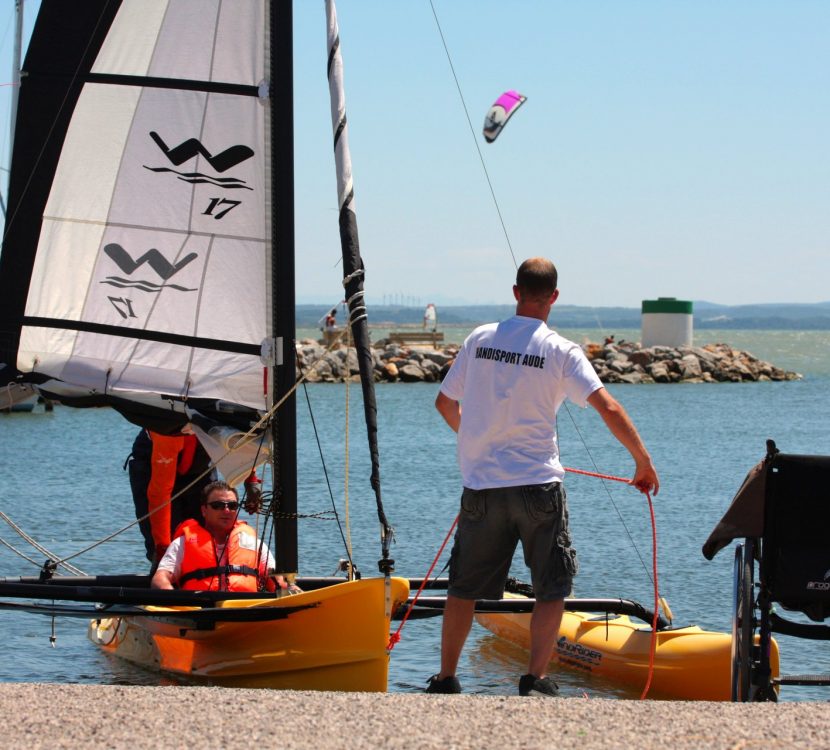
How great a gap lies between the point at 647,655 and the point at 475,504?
3289 mm

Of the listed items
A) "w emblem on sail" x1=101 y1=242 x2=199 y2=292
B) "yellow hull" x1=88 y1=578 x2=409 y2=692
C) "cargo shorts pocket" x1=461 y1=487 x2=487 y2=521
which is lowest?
"yellow hull" x1=88 y1=578 x2=409 y2=692

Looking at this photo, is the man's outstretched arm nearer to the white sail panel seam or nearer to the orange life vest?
the orange life vest

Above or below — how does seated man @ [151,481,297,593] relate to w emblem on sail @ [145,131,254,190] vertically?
below

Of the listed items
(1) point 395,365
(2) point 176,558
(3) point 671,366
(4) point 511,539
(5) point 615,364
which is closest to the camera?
(4) point 511,539

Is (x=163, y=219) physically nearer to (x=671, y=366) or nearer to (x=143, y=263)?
(x=143, y=263)

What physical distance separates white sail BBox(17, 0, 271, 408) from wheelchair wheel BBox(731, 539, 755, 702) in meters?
3.50

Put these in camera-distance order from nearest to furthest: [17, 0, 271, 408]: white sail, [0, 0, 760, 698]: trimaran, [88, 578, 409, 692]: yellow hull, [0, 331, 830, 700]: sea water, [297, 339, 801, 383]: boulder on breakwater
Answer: [88, 578, 409, 692]: yellow hull, [0, 0, 760, 698]: trimaran, [17, 0, 271, 408]: white sail, [0, 331, 830, 700]: sea water, [297, 339, 801, 383]: boulder on breakwater

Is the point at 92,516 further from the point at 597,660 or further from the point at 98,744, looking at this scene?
the point at 98,744

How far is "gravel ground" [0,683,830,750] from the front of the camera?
13.4 ft

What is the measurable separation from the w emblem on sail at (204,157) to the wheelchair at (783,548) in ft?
13.0

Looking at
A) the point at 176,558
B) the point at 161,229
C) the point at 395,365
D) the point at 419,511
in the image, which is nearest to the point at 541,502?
the point at 176,558

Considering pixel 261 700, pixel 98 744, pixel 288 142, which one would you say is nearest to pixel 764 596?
pixel 261 700

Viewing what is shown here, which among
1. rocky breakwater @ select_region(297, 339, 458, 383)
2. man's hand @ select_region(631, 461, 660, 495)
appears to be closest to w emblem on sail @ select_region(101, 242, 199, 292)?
man's hand @ select_region(631, 461, 660, 495)

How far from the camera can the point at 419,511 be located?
18875 mm
